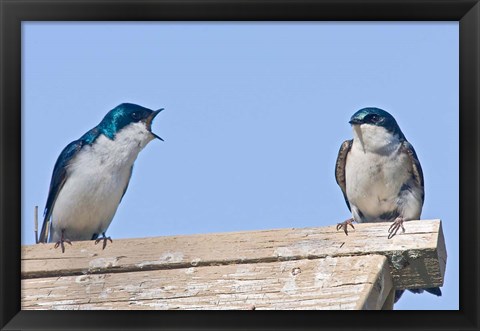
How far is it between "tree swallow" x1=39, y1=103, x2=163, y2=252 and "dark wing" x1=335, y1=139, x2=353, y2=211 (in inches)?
A: 38.4

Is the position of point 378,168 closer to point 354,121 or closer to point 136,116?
point 354,121

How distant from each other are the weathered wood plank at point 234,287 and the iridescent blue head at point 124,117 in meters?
1.55

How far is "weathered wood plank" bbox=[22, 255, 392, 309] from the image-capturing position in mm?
3922

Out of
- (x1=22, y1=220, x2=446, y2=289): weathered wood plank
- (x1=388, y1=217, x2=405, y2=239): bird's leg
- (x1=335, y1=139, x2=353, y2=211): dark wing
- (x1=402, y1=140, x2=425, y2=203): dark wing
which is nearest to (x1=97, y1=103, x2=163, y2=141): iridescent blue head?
(x1=335, y1=139, x2=353, y2=211): dark wing

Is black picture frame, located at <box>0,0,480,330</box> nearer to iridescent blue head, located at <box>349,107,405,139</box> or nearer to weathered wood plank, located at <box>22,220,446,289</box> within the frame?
weathered wood plank, located at <box>22,220,446,289</box>

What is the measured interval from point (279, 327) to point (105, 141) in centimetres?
216

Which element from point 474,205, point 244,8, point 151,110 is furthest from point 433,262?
point 151,110

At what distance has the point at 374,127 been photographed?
19.1 ft

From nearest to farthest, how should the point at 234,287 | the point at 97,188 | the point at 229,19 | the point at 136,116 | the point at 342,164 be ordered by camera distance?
the point at 234,287
the point at 229,19
the point at 136,116
the point at 97,188
the point at 342,164

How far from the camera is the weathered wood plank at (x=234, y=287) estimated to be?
12.9 feet

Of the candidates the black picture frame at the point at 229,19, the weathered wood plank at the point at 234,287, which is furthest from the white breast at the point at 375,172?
the weathered wood plank at the point at 234,287

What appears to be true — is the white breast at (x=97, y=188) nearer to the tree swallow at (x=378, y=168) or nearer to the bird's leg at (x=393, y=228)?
the tree swallow at (x=378, y=168)

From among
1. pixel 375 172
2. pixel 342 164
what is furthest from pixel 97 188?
pixel 375 172

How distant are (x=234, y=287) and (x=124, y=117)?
1.88 m
